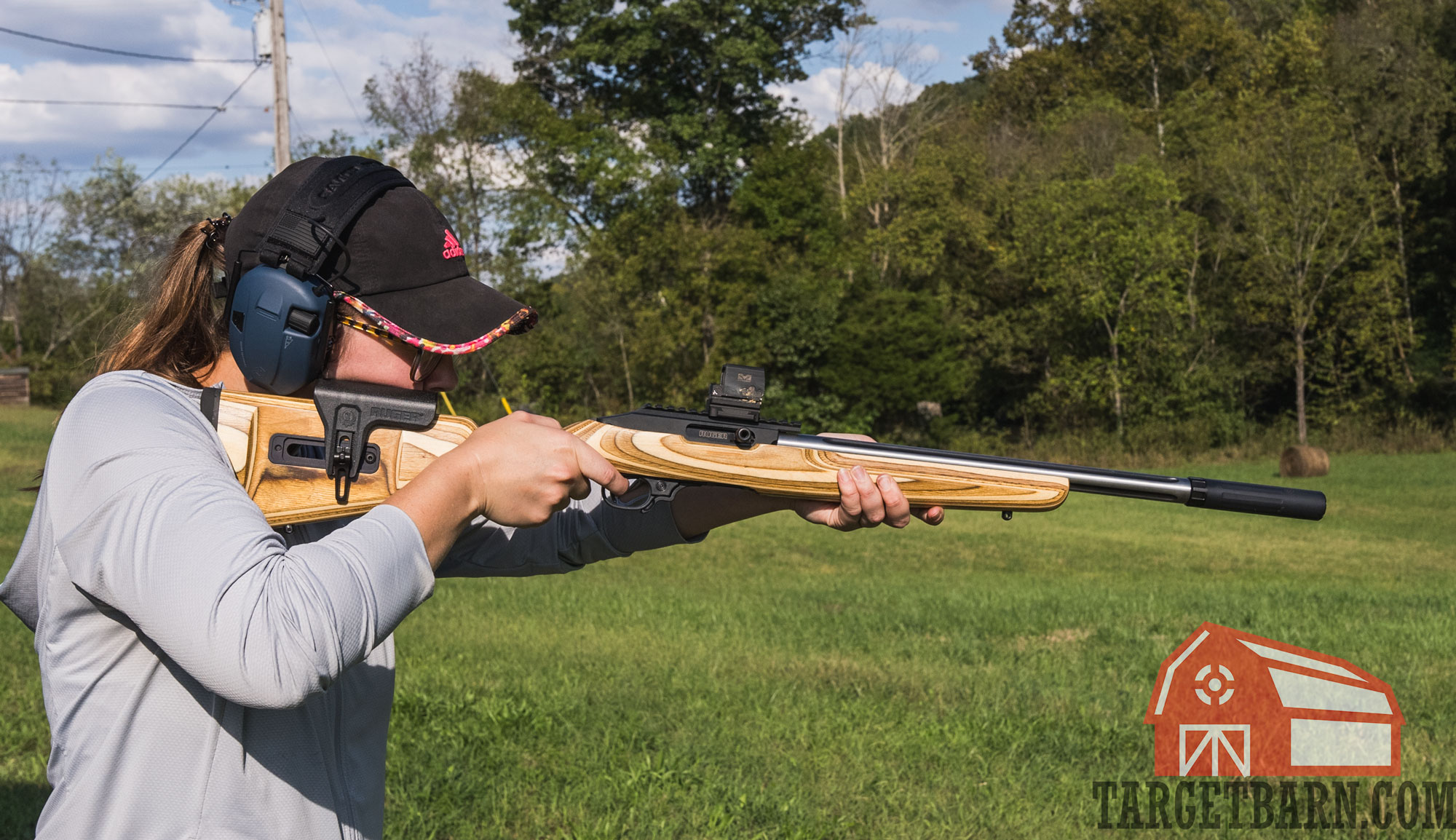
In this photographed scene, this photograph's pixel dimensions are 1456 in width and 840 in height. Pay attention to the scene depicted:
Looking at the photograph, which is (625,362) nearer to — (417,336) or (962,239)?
(962,239)

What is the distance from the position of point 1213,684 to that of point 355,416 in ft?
20.4

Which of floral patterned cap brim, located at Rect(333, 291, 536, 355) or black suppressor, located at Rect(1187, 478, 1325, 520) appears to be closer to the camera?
floral patterned cap brim, located at Rect(333, 291, 536, 355)

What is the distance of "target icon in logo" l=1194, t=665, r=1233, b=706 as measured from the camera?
667cm

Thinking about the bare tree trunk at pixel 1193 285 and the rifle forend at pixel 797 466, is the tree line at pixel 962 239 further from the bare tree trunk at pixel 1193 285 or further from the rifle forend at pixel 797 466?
the rifle forend at pixel 797 466

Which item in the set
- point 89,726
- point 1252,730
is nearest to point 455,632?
point 1252,730

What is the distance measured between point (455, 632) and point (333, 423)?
722cm

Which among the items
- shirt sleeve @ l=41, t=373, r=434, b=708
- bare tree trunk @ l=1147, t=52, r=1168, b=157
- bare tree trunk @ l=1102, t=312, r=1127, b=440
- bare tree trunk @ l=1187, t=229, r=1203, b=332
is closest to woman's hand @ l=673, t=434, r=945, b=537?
shirt sleeve @ l=41, t=373, r=434, b=708

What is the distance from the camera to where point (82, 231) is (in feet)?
198

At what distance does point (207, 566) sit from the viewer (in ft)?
5.20

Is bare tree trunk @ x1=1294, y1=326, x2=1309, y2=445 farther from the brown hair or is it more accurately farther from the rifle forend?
the brown hair

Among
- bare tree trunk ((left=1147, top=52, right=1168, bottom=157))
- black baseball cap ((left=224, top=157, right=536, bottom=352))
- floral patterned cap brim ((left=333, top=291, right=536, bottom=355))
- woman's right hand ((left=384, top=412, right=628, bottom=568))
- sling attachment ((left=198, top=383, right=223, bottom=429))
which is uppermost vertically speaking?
bare tree trunk ((left=1147, top=52, right=1168, bottom=157))

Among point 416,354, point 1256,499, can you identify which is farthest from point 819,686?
point 416,354

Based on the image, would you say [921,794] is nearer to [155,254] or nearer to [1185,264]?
[155,254]

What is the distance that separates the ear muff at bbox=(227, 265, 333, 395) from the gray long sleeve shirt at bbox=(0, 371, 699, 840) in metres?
0.20
